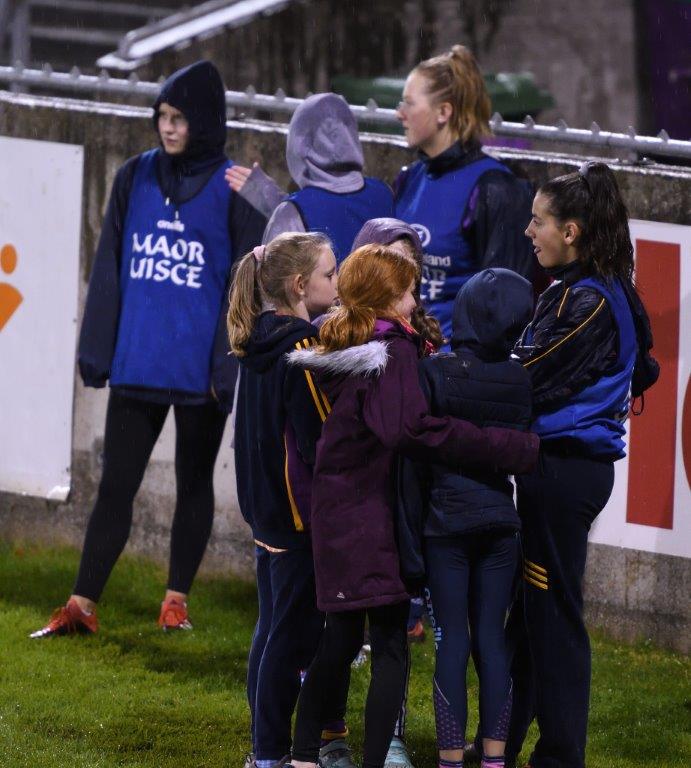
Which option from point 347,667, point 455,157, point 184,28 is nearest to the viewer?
point 347,667

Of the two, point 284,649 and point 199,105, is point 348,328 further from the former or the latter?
point 199,105

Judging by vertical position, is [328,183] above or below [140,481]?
above

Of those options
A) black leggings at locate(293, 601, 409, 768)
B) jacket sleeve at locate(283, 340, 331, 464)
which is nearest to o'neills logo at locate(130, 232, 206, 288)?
jacket sleeve at locate(283, 340, 331, 464)

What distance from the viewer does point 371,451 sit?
4691 mm

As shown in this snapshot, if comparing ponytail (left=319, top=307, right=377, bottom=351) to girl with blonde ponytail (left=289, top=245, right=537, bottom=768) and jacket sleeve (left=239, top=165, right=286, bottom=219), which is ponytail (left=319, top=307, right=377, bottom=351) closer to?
girl with blonde ponytail (left=289, top=245, right=537, bottom=768)

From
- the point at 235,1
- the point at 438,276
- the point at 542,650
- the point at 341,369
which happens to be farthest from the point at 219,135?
the point at 235,1

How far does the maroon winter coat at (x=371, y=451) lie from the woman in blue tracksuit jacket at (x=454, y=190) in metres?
1.29

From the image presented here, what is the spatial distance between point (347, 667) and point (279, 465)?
0.63 m

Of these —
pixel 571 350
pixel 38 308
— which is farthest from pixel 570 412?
pixel 38 308

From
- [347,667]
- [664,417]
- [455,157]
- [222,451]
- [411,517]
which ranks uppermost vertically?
[455,157]

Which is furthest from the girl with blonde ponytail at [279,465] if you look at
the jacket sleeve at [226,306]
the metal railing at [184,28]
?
the metal railing at [184,28]

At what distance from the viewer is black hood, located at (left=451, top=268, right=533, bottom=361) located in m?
4.66

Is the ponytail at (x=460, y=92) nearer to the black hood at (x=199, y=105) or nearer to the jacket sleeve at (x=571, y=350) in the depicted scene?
the black hood at (x=199, y=105)

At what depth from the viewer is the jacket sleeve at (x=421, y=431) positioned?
15.0ft
